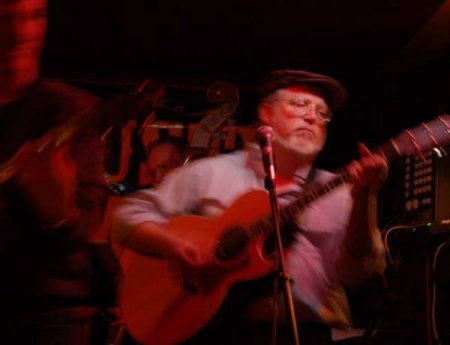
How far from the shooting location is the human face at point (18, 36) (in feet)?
4.21

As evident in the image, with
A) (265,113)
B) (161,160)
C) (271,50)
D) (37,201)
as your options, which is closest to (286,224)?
(265,113)

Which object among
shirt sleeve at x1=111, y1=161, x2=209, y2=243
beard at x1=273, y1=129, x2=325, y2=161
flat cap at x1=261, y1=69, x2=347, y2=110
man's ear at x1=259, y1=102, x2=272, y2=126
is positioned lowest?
shirt sleeve at x1=111, y1=161, x2=209, y2=243

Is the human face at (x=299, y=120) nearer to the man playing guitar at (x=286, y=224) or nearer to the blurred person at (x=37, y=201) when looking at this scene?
the man playing guitar at (x=286, y=224)

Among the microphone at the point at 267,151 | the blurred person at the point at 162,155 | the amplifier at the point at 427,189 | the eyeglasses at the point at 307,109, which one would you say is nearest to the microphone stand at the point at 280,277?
the microphone at the point at 267,151

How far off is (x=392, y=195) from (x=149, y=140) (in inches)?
75.7

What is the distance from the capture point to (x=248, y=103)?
4781 mm

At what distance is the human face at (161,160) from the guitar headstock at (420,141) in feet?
7.24

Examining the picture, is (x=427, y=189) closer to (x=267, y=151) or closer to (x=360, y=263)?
(x=360, y=263)

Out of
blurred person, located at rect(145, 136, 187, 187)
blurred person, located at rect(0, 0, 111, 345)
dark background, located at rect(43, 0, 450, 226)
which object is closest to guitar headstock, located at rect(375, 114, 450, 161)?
blurred person, located at rect(0, 0, 111, 345)

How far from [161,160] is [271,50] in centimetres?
110

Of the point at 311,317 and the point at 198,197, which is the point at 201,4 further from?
the point at 311,317

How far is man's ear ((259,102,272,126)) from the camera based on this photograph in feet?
8.48

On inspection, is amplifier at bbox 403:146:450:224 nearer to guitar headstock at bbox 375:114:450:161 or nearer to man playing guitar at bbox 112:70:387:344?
guitar headstock at bbox 375:114:450:161

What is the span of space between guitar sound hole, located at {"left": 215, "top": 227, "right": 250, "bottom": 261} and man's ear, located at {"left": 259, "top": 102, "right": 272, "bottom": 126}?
53 centimetres
